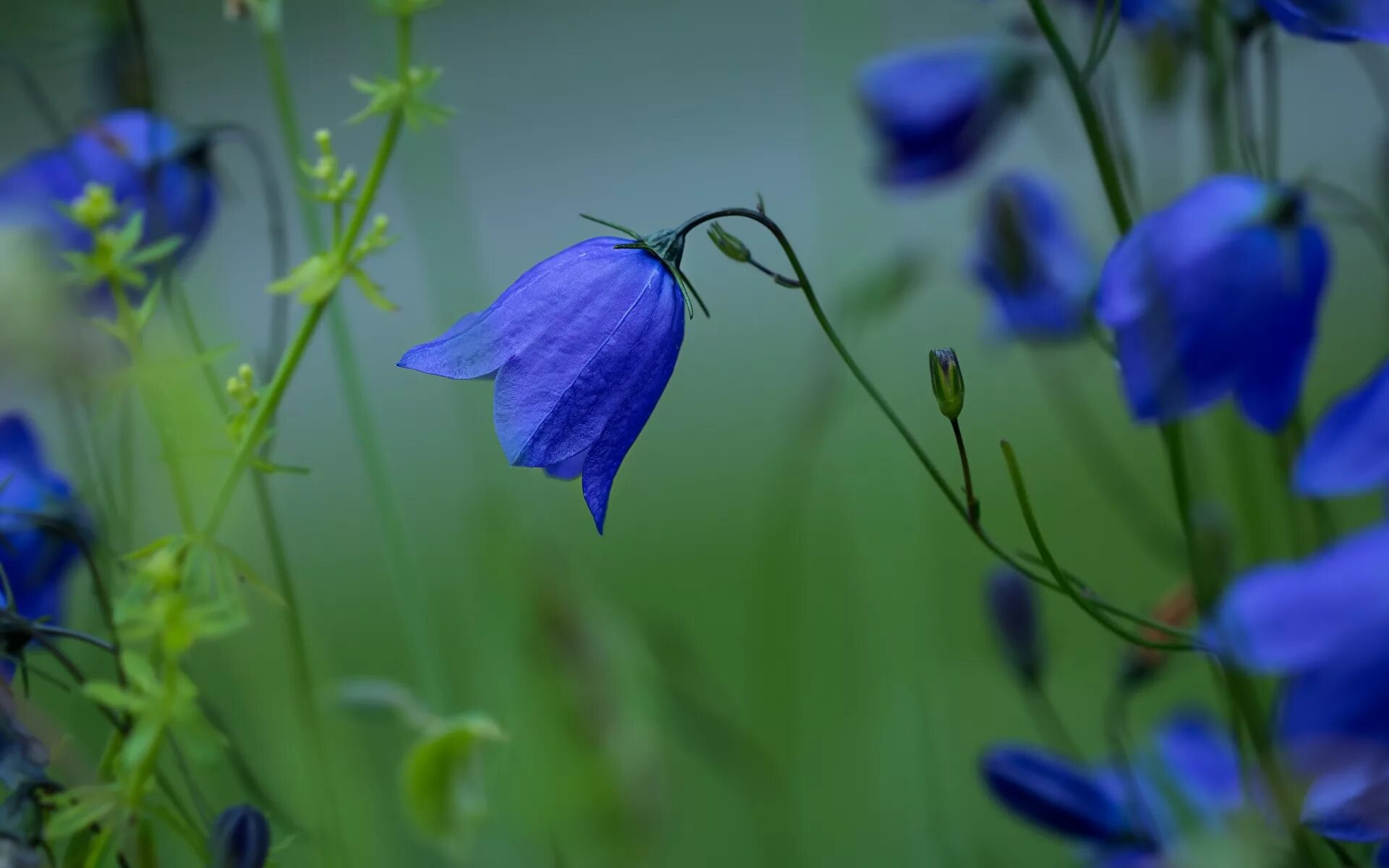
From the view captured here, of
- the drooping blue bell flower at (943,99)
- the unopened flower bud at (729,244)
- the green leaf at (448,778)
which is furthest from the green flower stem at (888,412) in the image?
the drooping blue bell flower at (943,99)

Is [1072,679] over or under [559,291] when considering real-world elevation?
under

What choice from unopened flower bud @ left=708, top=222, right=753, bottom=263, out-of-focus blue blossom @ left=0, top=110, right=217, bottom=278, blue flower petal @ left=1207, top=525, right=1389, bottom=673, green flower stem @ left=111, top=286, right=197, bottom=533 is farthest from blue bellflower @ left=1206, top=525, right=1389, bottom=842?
out-of-focus blue blossom @ left=0, top=110, right=217, bottom=278

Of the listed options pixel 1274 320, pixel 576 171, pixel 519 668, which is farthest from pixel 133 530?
pixel 576 171

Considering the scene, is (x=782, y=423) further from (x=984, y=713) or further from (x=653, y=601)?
(x=984, y=713)

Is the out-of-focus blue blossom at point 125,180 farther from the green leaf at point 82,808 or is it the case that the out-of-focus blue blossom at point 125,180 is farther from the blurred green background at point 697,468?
the green leaf at point 82,808

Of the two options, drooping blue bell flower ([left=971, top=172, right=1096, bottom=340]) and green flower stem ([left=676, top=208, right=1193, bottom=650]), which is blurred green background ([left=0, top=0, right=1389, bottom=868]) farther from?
green flower stem ([left=676, top=208, right=1193, bottom=650])

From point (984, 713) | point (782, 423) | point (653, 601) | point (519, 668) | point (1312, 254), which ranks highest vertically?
point (1312, 254)

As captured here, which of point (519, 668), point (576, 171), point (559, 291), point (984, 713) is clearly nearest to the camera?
point (559, 291)
